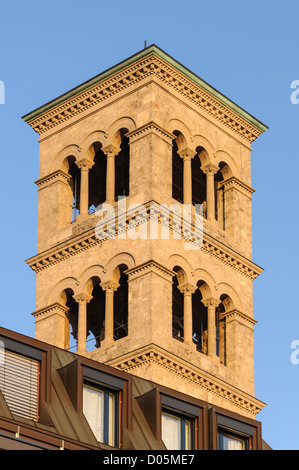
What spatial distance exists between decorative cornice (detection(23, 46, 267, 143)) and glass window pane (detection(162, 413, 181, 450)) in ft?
111

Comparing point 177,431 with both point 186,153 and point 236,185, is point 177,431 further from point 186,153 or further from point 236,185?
point 236,185

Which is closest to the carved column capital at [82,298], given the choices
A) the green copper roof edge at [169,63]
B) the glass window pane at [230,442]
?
the green copper roof edge at [169,63]

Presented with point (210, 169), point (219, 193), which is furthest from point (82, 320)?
point (219, 193)

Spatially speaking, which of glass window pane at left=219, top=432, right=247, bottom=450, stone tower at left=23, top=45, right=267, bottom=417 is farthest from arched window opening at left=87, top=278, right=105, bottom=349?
glass window pane at left=219, top=432, right=247, bottom=450

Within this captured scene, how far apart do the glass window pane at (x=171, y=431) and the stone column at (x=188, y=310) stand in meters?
26.6

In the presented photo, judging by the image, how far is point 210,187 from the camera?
84688 mm

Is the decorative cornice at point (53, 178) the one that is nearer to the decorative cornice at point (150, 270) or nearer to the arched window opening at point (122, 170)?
the arched window opening at point (122, 170)

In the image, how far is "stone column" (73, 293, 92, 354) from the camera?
259 ft

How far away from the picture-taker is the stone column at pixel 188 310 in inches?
3083

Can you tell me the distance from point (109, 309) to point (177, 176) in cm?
1092
